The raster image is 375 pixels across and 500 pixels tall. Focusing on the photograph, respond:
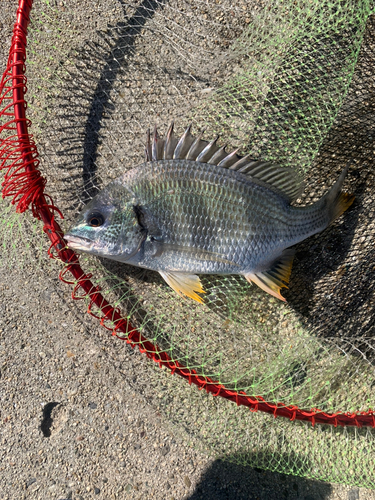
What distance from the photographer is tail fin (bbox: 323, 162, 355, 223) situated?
1.54 metres

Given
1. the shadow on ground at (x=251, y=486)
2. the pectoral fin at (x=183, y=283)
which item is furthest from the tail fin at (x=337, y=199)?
the shadow on ground at (x=251, y=486)

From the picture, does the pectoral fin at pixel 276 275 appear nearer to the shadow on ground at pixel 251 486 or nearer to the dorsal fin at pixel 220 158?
the dorsal fin at pixel 220 158

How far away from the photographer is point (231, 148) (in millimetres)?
1704

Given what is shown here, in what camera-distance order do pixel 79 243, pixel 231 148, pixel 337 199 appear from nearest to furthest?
pixel 79 243 < pixel 337 199 < pixel 231 148

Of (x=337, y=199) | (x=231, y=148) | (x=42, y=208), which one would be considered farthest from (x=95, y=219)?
(x=337, y=199)

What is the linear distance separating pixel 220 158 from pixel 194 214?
0.90ft

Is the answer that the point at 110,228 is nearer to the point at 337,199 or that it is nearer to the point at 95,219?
the point at 95,219

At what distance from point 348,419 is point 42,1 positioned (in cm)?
242

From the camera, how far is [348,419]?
1.48m

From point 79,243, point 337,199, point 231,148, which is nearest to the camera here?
point 79,243

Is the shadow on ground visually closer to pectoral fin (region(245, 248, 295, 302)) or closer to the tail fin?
pectoral fin (region(245, 248, 295, 302))

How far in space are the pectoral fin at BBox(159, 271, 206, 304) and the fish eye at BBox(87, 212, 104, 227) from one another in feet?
1.10

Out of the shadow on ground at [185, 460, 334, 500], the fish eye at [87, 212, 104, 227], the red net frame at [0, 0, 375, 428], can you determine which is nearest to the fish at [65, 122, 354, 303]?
the fish eye at [87, 212, 104, 227]

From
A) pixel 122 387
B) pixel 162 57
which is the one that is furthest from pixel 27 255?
pixel 162 57
